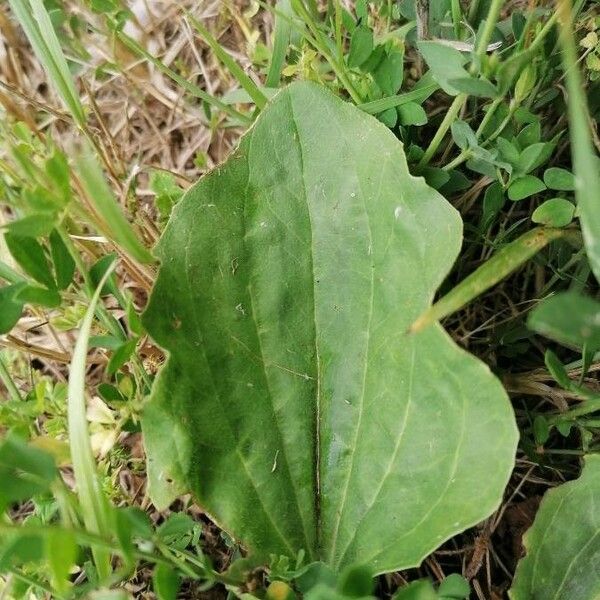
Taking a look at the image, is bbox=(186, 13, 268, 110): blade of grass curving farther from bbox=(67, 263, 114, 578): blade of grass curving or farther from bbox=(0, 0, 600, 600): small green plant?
bbox=(67, 263, 114, 578): blade of grass curving

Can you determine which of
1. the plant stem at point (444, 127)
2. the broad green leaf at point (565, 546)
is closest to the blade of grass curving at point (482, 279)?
the plant stem at point (444, 127)

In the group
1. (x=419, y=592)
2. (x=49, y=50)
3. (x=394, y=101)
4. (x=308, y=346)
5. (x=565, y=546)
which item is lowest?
(x=565, y=546)

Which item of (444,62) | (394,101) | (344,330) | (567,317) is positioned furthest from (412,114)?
(567,317)

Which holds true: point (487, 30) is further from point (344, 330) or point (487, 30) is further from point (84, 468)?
point (84, 468)

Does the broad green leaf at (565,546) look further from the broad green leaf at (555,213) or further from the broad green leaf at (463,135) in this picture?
the broad green leaf at (463,135)

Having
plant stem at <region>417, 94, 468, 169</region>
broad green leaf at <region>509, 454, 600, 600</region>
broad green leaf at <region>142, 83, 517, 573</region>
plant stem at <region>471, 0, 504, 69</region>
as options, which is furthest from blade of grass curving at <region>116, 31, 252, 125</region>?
broad green leaf at <region>509, 454, 600, 600</region>

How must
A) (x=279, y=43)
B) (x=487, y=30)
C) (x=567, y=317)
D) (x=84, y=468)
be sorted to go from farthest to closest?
(x=279, y=43) < (x=487, y=30) < (x=84, y=468) < (x=567, y=317)
